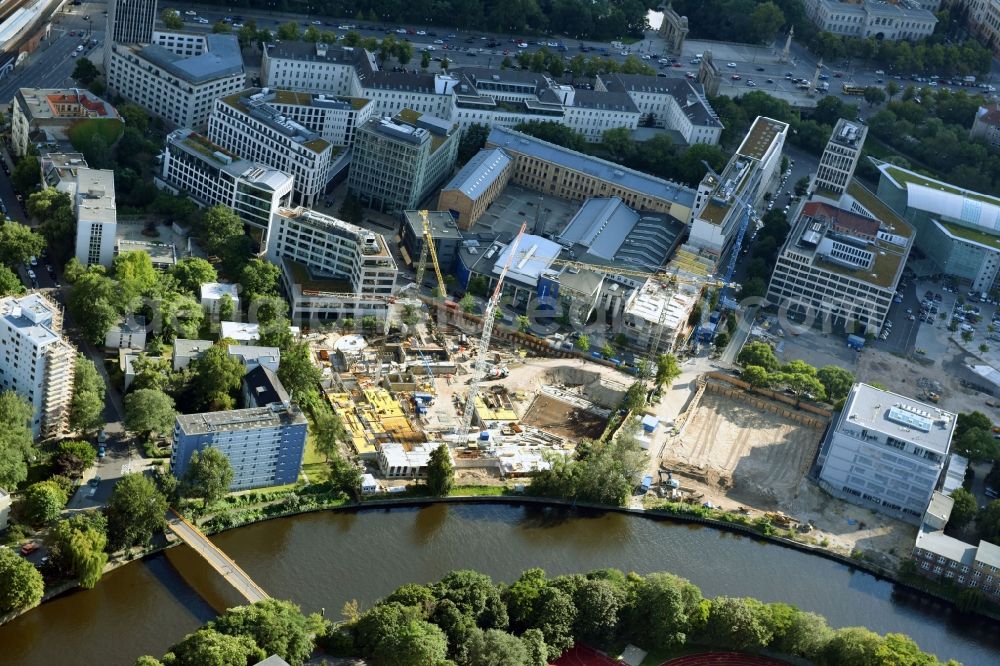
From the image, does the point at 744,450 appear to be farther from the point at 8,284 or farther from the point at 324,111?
the point at 8,284

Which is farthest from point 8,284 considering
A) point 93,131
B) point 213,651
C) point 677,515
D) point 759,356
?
point 759,356

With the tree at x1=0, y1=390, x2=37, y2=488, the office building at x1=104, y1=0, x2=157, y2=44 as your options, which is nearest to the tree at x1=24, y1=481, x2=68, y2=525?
the tree at x1=0, y1=390, x2=37, y2=488

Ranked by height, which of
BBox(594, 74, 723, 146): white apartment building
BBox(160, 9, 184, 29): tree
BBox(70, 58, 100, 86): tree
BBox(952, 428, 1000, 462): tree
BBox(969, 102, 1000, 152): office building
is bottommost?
BBox(952, 428, 1000, 462): tree

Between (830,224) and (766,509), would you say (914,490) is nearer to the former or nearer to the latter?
(766,509)

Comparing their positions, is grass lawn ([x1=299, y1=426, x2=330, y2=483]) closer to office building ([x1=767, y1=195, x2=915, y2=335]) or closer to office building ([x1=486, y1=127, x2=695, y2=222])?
office building ([x1=486, y1=127, x2=695, y2=222])

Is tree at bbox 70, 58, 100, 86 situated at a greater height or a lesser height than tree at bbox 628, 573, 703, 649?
greater

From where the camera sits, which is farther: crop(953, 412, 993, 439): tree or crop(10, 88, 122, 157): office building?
crop(10, 88, 122, 157): office building

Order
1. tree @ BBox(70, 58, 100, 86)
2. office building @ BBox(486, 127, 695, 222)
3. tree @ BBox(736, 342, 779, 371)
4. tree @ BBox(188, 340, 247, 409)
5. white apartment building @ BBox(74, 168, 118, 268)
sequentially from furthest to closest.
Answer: tree @ BBox(70, 58, 100, 86) < office building @ BBox(486, 127, 695, 222) < tree @ BBox(736, 342, 779, 371) < white apartment building @ BBox(74, 168, 118, 268) < tree @ BBox(188, 340, 247, 409)
